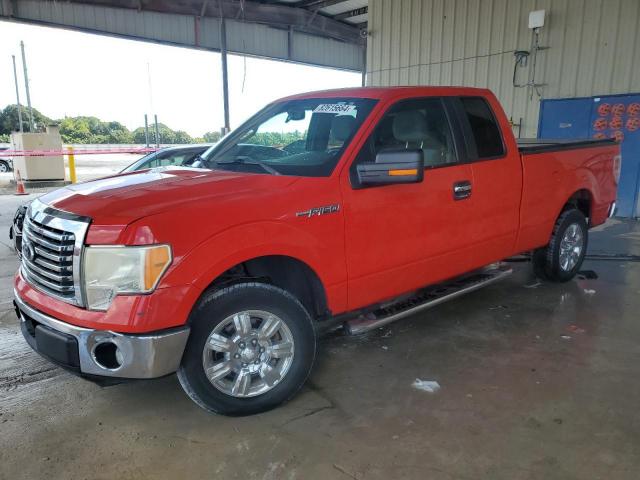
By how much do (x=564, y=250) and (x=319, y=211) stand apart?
3419 millimetres

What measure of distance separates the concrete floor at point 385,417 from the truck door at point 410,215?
0.57m

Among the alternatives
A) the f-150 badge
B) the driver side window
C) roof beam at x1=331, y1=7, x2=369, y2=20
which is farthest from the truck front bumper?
roof beam at x1=331, y1=7, x2=369, y2=20

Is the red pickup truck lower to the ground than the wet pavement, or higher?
higher

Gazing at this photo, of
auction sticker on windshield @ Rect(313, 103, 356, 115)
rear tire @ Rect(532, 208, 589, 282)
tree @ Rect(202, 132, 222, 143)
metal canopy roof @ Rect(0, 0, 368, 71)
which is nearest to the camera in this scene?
auction sticker on windshield @ Rect(313, 103, 356, 115)

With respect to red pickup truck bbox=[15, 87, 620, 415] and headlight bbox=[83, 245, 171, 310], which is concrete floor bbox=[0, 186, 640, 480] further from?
headlight bbox=[83, 245, 171, 310]

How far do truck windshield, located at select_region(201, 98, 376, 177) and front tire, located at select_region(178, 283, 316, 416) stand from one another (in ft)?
2.84

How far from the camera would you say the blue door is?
8837mm

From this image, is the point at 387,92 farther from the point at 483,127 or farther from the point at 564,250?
the point at 564,250

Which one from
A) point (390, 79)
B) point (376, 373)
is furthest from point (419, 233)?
point (390, 79)

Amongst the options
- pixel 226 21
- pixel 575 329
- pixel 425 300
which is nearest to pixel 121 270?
pixel 425 300

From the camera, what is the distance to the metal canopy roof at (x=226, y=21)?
13.4 m

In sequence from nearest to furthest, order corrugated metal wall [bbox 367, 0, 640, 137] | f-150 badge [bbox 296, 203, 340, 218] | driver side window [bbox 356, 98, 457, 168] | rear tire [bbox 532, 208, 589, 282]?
f-150 badge [bbox 296, 203, 340, 218] < driver side window [bbox 356, 98, 457, 168] < rear tire [bbox 532, 208, 589, 282] < corrugated metal wall [bbox 367, 0, 640, 137]

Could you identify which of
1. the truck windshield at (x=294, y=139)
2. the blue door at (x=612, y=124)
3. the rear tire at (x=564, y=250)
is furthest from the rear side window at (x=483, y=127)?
the blue door at (x=612, y=124)

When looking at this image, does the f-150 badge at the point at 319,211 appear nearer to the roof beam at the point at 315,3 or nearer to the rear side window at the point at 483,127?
the rear side window at the point at 483,127
